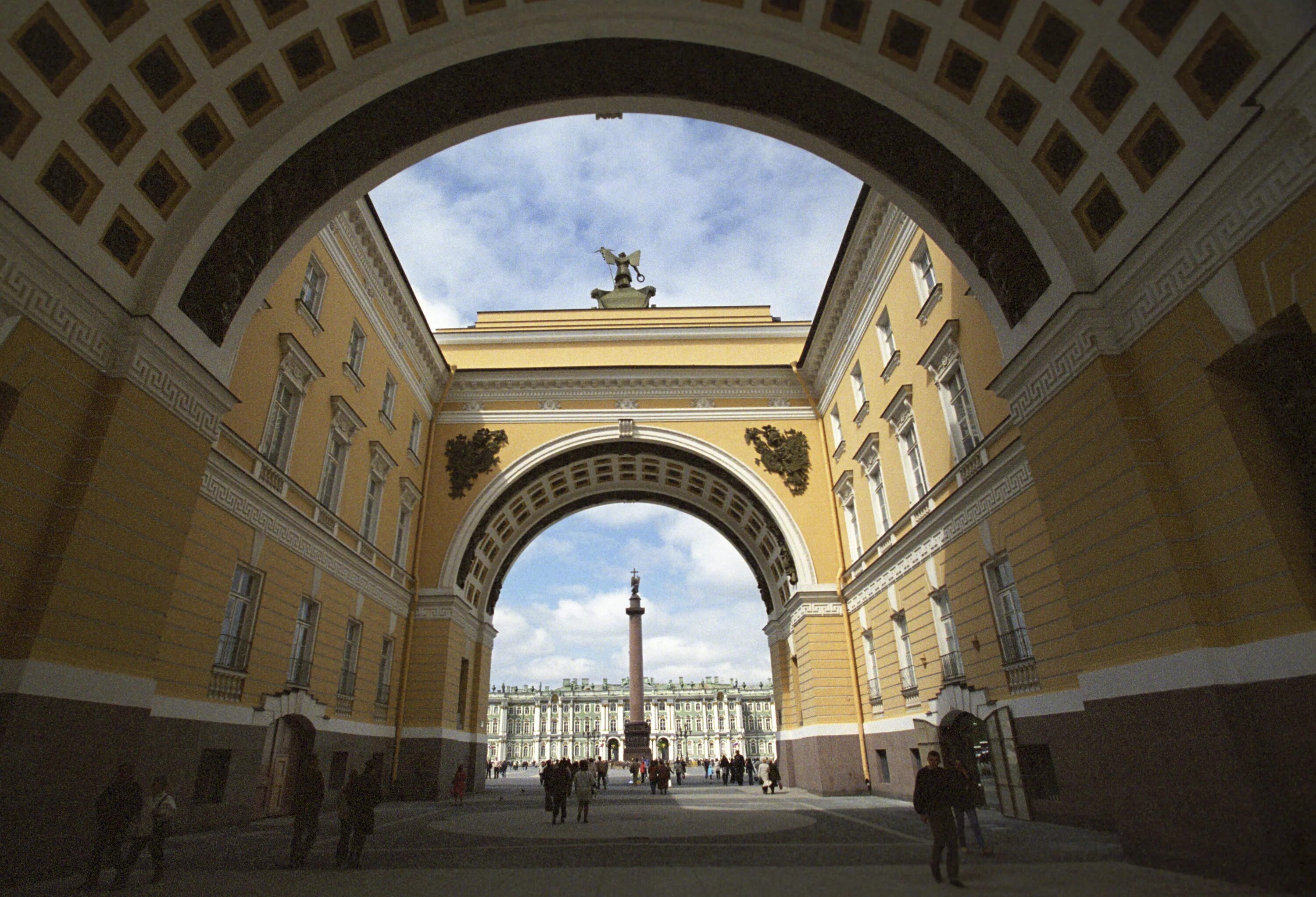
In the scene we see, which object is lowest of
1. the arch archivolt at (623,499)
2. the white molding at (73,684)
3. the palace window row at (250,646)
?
the white molding at (73,684)

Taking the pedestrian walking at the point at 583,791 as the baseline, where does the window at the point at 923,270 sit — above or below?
above

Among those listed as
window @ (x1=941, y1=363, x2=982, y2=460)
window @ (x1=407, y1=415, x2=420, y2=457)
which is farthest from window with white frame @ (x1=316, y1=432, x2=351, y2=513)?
window @ (x1=941, y1=363, x2=982, y2=460)

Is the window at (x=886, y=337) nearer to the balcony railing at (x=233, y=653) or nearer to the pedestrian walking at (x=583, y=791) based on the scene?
the pedestrian walking at (x=583, y=791)

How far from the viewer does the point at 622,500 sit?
3244 centimetres

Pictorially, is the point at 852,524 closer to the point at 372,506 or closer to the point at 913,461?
the point at 913,461

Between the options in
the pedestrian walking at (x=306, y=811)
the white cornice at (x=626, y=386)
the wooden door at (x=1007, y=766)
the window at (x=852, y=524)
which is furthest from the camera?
the white cornice at (x=626, y=386)

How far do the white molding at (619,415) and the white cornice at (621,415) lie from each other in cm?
2

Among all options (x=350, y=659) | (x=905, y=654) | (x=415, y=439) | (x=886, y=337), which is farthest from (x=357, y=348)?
(x=905, y=654)

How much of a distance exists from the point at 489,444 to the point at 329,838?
1613cm

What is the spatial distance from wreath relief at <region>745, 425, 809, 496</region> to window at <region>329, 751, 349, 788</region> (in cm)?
1681

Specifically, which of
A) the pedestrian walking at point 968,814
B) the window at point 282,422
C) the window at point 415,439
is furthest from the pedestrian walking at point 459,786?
the pedestrian walking at point 968,814

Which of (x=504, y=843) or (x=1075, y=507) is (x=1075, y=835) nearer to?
(x=1075, y=507)

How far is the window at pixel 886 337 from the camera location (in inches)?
777

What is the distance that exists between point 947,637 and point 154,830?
15620 mm
